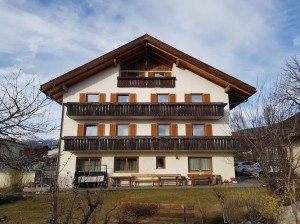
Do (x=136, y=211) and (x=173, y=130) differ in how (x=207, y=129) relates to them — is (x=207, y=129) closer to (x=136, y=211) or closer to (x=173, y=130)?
(x=173, y=130)

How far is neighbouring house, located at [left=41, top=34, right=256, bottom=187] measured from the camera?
20.8 meters

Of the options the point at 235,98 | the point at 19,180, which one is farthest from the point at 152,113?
the point at 19,180

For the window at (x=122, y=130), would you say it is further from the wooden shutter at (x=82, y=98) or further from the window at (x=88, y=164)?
the wooden shutter at (x=82, y=98)

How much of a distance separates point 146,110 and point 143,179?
5.07m

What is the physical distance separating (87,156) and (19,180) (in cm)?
486

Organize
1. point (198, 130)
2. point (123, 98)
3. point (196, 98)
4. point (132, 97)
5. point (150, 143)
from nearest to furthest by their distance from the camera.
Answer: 1. point (150, 143)
2. point (198, 130)
3. point (132, 97)
4. point (123, 98)
5. point (196, 98)

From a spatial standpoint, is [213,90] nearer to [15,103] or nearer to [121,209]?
[121,209]

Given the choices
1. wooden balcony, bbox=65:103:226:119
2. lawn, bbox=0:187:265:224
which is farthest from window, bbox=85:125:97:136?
lawn, bbox=0:187:265:224

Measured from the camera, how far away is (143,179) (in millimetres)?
20859

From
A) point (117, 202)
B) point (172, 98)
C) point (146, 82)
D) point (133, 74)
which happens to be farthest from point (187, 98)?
point (117, 202)

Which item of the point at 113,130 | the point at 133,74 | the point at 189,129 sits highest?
the point at 133,74

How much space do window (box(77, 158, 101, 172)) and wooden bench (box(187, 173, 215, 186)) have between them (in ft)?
22.3

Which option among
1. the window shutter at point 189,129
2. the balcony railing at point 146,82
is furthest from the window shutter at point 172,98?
the window shutter at point 189,129

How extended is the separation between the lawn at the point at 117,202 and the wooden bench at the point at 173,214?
1.26 metres
